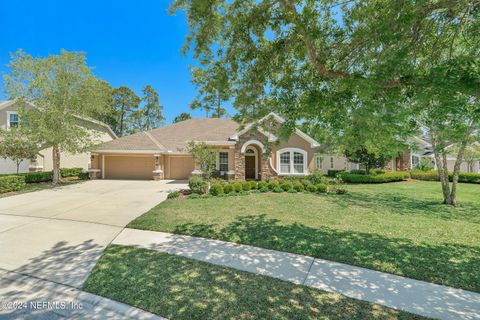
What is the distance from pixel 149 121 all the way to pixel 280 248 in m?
45.5

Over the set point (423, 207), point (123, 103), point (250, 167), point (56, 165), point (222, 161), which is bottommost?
point (423, 207)

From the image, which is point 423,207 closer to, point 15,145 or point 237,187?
point 237,187

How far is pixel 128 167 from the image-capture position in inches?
817

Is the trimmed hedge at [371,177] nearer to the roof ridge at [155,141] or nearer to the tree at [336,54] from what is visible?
the tree at [336,54]

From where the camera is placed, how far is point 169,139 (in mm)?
21984

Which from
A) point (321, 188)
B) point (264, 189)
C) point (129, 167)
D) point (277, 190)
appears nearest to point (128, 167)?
point (129, 167)

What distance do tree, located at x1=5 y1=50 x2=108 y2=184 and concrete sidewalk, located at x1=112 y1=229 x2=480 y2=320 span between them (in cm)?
1436

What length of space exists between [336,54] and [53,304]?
7.19m

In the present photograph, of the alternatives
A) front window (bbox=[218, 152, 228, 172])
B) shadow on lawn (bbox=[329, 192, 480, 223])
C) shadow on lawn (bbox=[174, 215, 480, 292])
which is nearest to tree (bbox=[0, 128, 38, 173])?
front window (bbox=[218, 152, 228, 172])

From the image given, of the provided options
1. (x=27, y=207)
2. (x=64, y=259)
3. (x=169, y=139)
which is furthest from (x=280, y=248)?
(x=169, y=139)

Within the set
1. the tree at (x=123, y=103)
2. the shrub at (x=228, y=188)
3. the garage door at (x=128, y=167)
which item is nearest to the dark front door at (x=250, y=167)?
the shrub at (x=228, y=188)

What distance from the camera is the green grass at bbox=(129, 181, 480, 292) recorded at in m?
4.60

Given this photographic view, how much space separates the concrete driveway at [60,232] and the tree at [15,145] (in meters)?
5.79

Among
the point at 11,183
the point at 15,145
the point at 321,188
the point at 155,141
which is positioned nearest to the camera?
the point at 11,183
